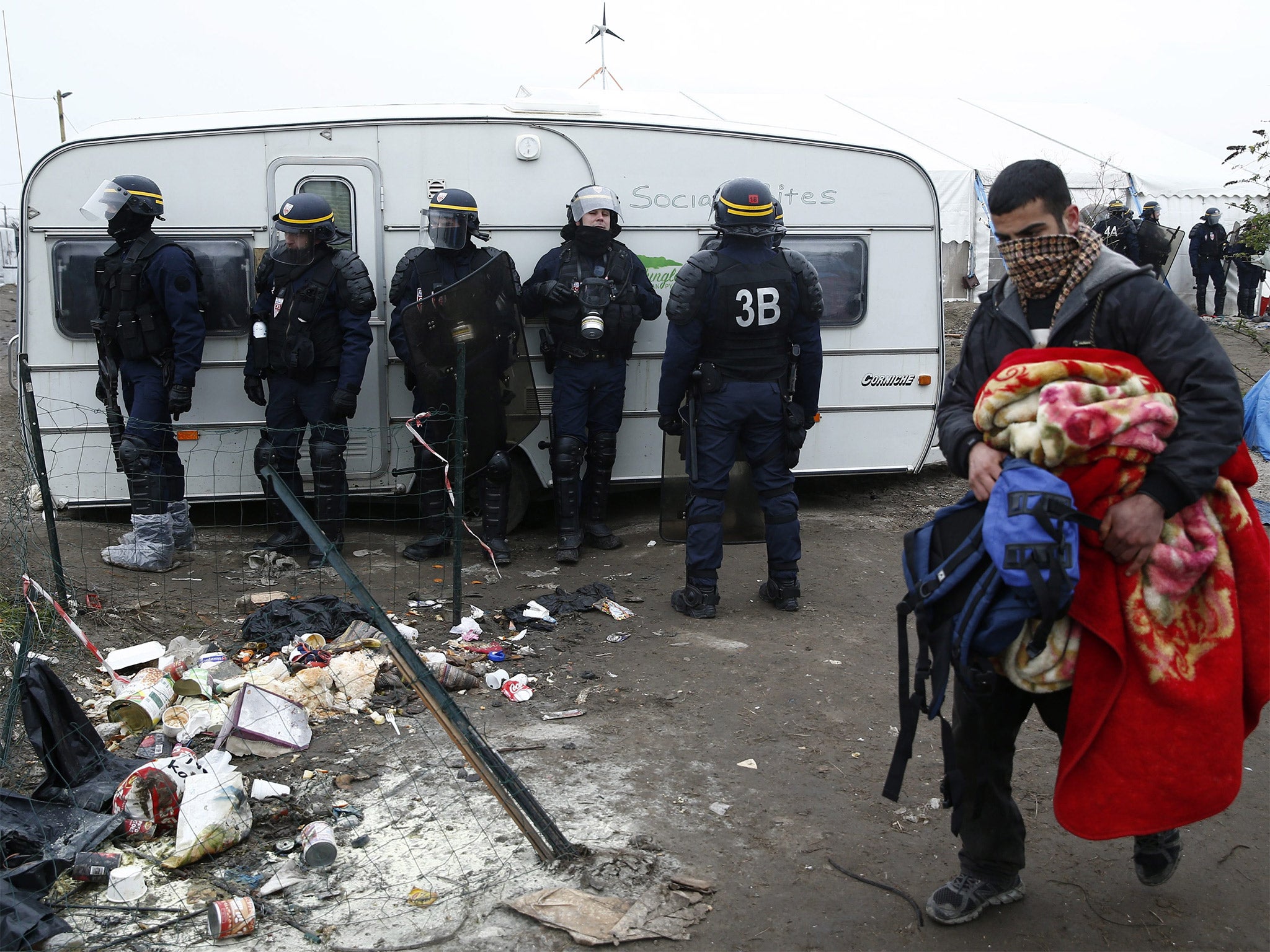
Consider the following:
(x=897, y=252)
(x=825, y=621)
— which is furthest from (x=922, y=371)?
(x=825, y=621)

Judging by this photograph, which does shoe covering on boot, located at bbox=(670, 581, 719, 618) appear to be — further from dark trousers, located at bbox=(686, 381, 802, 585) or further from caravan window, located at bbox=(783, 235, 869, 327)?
caravan window, located at bbox=(783, 235, 869, 327)

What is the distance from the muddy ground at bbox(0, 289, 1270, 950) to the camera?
3035 millimetres

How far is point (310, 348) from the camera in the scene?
655 cm

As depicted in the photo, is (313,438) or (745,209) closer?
(745,209)

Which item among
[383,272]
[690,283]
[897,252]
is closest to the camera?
[690,283]

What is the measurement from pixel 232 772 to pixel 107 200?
4.10m

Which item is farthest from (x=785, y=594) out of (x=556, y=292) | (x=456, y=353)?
(x=456, y=353)

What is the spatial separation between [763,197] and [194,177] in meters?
3.77

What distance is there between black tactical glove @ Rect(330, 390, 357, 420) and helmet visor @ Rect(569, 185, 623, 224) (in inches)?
72.2

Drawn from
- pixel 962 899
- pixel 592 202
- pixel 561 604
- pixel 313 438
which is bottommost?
pixel 561 604

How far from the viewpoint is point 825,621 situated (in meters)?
5.97

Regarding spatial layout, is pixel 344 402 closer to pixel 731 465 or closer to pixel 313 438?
pixel 313 438

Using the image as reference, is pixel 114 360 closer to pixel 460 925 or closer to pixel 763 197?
pixel 763 197

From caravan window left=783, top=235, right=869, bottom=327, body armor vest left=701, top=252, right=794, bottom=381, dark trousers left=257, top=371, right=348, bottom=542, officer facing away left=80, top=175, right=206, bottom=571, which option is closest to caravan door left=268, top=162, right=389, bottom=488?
dark trousers left=257, top=371, right=348, bottom=542
